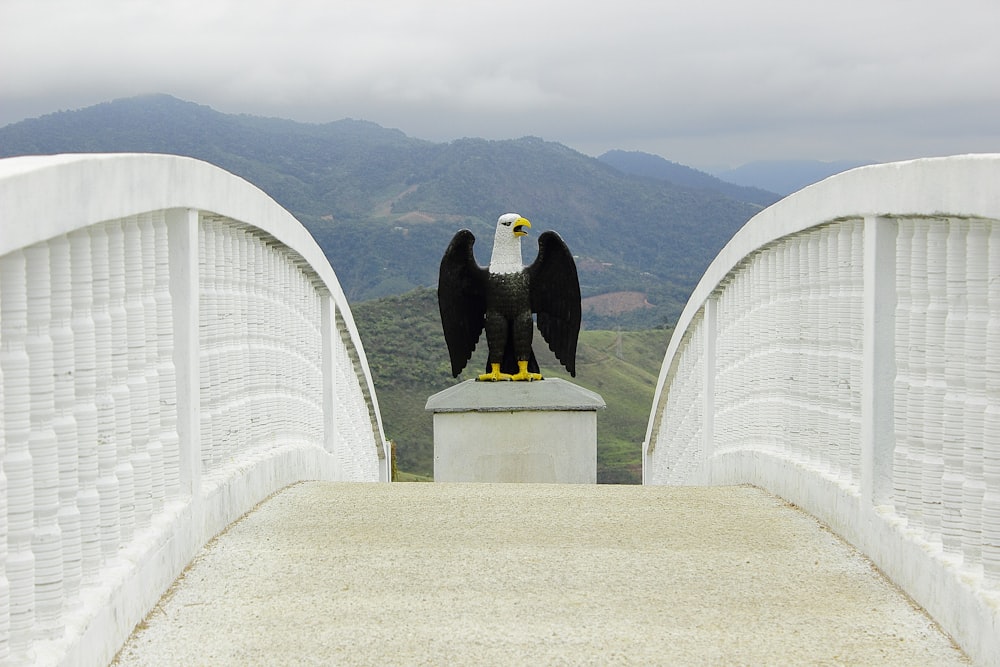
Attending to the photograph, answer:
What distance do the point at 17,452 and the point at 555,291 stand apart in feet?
28.8

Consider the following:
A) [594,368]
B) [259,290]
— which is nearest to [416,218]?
[594,368]

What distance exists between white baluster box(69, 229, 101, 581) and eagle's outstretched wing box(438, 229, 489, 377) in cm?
733

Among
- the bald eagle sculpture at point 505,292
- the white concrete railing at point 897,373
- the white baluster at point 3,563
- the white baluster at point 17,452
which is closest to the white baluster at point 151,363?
the white baluster at point 17,452

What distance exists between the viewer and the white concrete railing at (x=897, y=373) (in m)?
3.05

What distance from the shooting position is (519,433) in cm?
1004

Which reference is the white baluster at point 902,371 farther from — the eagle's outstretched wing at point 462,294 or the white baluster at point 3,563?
the eagle's outstretched wing at point 462,294

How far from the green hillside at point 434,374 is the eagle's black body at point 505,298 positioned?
117ft

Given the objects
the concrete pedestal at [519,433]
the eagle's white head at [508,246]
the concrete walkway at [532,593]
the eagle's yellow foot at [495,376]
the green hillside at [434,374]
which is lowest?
the green hillside at [434,374]

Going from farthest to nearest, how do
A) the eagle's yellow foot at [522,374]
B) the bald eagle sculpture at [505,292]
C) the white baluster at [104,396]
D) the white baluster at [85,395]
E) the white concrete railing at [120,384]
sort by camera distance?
the eagle's yellow foot at [522,374]
the bald eagle sculpture at [505,292]
the white baluster at [104,396]
the white baluster at [85,395]
the white concrete railing at [120,384]

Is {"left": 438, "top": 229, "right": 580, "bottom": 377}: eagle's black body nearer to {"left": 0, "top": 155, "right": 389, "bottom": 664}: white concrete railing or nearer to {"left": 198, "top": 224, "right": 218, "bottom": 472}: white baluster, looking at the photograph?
{"left": 0, "top": 155, "right": 389, "bottom": 664}: white concrete railing

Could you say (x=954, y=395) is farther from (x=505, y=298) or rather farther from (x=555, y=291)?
(x=555, y=291)

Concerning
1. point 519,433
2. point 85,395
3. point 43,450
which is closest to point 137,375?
point 85,395

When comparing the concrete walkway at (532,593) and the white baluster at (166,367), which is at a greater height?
the white baluster at (166,367)

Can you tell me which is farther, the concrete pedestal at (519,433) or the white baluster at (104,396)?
the concrete pedestal at (519,433)
